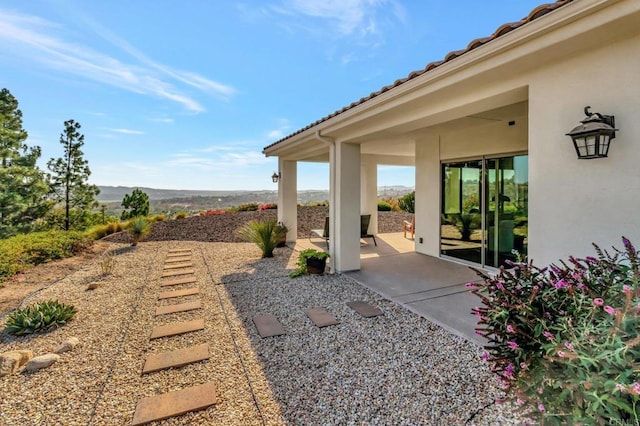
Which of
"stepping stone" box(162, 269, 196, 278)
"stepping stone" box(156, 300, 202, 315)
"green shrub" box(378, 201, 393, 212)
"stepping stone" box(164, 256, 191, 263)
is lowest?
"stepping stone" box(156, 300, 202, 315)

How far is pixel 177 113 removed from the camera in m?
13.8

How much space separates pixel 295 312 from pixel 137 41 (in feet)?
26.6

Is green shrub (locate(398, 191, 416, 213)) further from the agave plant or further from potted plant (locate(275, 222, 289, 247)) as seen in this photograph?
the agave plant

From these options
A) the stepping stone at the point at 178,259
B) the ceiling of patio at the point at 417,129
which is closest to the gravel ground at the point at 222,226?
the stepping stone at the point at 178,259

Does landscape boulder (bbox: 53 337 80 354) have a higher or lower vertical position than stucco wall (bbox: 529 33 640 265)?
lower

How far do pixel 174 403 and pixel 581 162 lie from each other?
442cm

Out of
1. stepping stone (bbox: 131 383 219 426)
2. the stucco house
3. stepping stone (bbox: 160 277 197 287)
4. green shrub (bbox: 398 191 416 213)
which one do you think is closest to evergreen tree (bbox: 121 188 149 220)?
stepping stone (bbox: 160 277 197 287)

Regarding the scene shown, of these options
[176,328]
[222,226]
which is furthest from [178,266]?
[222,226]

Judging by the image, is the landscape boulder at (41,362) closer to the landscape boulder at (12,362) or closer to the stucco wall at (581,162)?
the landscape boulder at (12,362)

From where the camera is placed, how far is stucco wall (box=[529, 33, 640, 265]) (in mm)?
2602

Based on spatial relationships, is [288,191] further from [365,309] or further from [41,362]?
[41,362]

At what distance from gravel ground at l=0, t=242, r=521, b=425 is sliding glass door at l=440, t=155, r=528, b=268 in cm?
345

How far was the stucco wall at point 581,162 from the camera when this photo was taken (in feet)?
8.54

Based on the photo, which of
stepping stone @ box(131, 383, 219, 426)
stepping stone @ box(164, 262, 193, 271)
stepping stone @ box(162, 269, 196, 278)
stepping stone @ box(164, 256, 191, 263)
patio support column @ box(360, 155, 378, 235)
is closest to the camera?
A: stepping stone @ box(131, 383, 219, 426)
